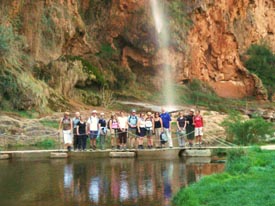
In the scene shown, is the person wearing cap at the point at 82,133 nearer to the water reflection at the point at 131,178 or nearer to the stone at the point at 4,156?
the water reflection at the point at 131,178

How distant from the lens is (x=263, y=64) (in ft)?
208

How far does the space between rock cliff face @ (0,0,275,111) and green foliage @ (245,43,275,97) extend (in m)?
1.76

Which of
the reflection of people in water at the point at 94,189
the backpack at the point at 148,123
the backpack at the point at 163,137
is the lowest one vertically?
the reflection of people in water at the point at 94,189

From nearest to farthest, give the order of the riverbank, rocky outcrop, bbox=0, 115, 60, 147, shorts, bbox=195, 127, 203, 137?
the riverbank < shorts, bbox=195, 127, 203, 137 < rocky outcrop, bbox=0, 115, 60, 147

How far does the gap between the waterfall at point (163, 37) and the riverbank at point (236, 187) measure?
3768 centimetres

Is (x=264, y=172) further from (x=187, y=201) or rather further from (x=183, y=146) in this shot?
(x=183, y=146)

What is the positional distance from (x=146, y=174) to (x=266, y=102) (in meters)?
46.3

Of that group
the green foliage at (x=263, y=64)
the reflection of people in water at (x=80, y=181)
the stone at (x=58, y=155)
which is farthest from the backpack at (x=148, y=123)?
the green foliage at (x=263, y=64)

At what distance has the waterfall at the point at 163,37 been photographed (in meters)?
52.1

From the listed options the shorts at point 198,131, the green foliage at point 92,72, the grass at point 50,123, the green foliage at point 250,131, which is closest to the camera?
the shorts at point 198,131

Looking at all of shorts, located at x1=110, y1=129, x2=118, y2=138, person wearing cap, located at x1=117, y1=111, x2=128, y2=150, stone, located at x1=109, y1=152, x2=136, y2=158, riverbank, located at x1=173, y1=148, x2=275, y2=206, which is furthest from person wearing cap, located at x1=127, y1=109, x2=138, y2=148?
riverbank, located at x1=173, y1=148, x2=275, y2=206

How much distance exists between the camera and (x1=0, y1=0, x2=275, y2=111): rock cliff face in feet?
126

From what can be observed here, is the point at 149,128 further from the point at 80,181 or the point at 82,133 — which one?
the point at 80,181

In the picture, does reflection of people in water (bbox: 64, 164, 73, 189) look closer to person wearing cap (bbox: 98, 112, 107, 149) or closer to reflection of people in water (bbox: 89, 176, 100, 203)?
reflection of people in water (bbox: 89, 176, 100, 203)
